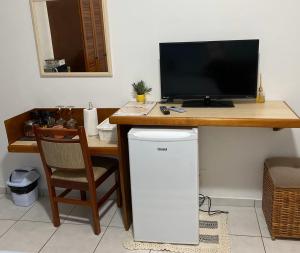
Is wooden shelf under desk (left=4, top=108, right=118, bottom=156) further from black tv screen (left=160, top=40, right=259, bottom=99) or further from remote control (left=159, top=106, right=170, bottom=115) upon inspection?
black tv screen (left=160, top=40, right=259, bottom=99)

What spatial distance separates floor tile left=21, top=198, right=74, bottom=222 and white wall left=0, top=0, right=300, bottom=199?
1.28 ft

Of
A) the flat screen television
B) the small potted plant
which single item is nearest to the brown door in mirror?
the small potted plant

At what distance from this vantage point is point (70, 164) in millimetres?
2227

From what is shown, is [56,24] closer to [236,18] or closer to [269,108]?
[236,18]

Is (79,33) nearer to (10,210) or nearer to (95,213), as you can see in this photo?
(95,213)

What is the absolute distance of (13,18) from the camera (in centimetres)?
261

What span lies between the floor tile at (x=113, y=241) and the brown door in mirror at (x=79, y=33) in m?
1.25

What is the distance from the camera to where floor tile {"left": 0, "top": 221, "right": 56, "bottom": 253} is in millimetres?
2359

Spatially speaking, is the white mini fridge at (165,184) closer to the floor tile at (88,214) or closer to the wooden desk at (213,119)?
the wooden desk at (213,119)

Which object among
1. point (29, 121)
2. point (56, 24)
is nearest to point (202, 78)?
point (56, 24)

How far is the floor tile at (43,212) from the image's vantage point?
2689 mm

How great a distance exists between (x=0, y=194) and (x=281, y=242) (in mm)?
2515

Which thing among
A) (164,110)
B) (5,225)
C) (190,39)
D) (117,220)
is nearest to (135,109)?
(164,110)

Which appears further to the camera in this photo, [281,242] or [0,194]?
[0,194]
